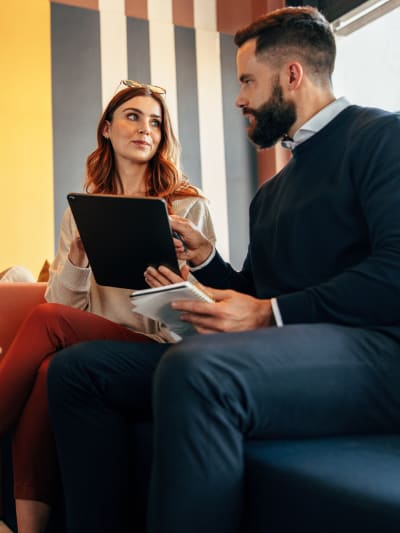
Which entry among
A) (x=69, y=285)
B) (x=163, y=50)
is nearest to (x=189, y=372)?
(x=69, y=285)

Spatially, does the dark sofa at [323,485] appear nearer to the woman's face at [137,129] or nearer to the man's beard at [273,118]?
the man's beard at [273,118]

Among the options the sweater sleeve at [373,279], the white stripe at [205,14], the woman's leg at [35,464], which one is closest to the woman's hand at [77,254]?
the woman's leg at [35,464]

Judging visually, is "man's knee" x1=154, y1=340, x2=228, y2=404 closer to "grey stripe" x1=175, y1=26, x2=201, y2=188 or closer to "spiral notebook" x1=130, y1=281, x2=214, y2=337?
"spiral notebook" x1=130, y1=281, x2=214, y2=337

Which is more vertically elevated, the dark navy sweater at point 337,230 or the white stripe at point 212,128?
the white stripe at point 212,128

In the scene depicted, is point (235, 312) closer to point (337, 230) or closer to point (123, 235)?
point (337, 230)

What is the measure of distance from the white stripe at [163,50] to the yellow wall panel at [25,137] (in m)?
0.71

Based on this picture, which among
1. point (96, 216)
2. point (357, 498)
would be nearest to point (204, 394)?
point (357, 498)

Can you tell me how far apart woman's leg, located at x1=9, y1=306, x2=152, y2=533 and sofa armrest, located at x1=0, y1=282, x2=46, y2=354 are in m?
0.52

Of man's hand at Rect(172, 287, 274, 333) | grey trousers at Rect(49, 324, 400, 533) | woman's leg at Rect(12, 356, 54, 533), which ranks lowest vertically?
woman's leg at Rect(12, 356, 54, 533)

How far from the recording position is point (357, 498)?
793 millimetres

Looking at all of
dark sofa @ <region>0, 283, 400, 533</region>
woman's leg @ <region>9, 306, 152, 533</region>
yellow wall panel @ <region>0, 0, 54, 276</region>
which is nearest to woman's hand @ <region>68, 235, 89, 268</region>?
woman's leg @ <region>9, 306, 152, 533</region>

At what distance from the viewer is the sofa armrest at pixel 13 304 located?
214cm

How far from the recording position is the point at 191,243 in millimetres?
1638

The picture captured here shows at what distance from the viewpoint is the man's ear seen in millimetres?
1563
